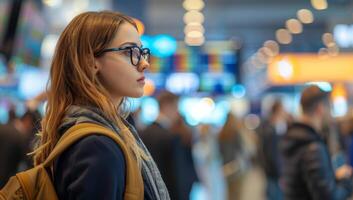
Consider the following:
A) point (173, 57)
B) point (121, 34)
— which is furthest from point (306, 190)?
A: point (173, 57)

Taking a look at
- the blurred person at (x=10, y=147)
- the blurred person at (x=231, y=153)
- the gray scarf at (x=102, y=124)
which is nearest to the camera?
the gray scarf at (x=102, y=124)

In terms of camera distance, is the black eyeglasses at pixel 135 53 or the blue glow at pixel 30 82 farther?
the blue glow at pixel 30 82

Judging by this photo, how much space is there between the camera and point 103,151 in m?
1.55

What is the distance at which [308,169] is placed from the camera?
11.4 feet

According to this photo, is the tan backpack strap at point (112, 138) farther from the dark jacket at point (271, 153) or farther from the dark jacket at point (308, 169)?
the dark jacket at point (271, 153)

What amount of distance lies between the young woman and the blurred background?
0.95 feet

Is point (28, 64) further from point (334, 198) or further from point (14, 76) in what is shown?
point (334, 198)

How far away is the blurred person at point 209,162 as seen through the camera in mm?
10352

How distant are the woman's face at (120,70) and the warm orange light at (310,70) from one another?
39.8 feet

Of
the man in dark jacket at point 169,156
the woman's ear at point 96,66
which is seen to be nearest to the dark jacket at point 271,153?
the man in dark jacket at point 169,156

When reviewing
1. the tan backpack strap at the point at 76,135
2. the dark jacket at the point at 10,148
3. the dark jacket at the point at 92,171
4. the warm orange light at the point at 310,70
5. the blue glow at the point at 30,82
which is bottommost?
the dark jacket at the point at 10,148

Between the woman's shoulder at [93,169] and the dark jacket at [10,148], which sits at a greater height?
the woman's shoulder at [93,169]

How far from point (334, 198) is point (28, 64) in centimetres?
459

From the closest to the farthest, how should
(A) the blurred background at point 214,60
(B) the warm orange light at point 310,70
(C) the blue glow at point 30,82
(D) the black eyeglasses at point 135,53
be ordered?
(D) the black eyeglasses at point 135,53 < (A) the blurred background at point 214,60 < (C) the blue glow at point 30,82 < (B) the warm orange light at point 310,70
